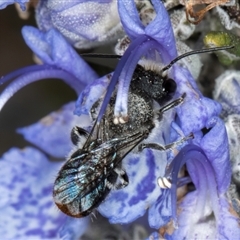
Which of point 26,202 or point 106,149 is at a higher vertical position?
point 106,149

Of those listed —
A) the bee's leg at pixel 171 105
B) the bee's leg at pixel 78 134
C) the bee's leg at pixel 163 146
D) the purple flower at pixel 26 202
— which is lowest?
the purple flower at pixel 26 202

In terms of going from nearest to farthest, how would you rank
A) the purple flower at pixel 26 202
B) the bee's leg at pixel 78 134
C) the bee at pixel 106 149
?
the bee at pixel 106 149
the bee's leg at pixel 78 134
the purple flower at pixel 26 202

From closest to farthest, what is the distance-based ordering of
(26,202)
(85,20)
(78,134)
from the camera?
(78,134), (85,20), (26,202)

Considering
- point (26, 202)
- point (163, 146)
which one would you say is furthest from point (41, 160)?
point (163, 146)

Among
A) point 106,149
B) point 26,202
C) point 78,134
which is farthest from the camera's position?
point 26,202

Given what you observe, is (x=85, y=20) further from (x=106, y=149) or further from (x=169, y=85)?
(x=106, y=149)

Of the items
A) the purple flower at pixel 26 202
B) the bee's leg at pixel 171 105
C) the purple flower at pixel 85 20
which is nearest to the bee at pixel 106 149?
the bee's leg at pixel 171 105

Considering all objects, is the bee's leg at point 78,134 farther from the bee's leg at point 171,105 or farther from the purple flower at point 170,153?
the bee's leg at point 171,105
